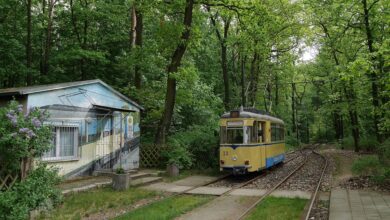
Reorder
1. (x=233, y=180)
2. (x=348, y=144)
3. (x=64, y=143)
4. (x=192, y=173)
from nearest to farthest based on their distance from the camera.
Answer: (x=64, y=143)
(x=233, y=180)
(x=192, y=173)
(x=348, y=144)

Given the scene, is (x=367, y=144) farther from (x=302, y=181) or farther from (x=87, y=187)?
(x=87, y=187)

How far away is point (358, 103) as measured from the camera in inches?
976

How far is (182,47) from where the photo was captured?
66.3 ft

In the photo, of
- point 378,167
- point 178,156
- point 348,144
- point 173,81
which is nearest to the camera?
point 378,167

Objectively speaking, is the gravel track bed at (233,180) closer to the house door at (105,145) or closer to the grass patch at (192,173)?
the grass patch at (192,173)

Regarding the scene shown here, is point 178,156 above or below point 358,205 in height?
above

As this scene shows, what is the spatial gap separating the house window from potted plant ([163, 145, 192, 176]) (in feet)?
14.6

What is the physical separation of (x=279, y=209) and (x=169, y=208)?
2999 millimetres

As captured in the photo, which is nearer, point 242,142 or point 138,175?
point 138,175

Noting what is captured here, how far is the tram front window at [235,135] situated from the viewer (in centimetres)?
1706

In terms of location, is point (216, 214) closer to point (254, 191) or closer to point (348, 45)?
point (254, 191)

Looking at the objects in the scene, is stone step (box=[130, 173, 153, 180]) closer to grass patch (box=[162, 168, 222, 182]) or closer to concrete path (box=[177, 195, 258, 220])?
grass patch (box=[162, 168, 222, 182])

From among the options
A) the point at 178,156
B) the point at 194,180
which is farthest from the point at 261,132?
the point at 178,156

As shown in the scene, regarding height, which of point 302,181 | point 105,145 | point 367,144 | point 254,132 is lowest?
point 302,181
